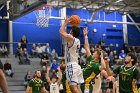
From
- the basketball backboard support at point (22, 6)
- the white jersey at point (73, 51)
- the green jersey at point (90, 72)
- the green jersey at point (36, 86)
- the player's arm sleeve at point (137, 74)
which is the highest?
the basketball backboard support at point (22, 6)

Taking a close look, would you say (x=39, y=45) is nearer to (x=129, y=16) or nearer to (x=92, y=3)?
(x=92, y=3)

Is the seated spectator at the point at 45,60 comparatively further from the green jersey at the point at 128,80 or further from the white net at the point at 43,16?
the green jersey at the point at 128,80

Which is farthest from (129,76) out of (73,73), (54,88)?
(54,88)

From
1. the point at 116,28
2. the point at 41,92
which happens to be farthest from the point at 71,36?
the point at 116,28

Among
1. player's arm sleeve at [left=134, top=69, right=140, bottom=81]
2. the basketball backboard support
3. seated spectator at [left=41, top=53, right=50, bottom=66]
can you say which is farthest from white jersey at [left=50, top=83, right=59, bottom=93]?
player's arm sleeve at [left=134, top=69, right=140, bottom=81]

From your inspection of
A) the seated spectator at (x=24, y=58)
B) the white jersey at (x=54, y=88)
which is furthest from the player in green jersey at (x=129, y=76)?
the seated spectator at (x=24, y=58)

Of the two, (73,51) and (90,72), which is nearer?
(73,51)

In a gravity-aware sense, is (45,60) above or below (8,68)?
above

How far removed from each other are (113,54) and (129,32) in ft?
19.5

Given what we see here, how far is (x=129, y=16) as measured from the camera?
111 ft

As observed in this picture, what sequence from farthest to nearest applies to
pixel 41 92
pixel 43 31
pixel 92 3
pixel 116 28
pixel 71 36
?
pixel 116 28, pixel 43 31, pixel 92 3, pixel 41 92, pixel 71 36

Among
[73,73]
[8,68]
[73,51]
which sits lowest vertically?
[8,68]

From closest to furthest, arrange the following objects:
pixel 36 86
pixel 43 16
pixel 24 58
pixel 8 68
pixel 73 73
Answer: pixel 73 73 → pixel 36 86 → pixel 8 68 → pixel 24 58 → pixel 43 16

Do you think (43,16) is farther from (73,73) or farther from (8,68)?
(73,73)
